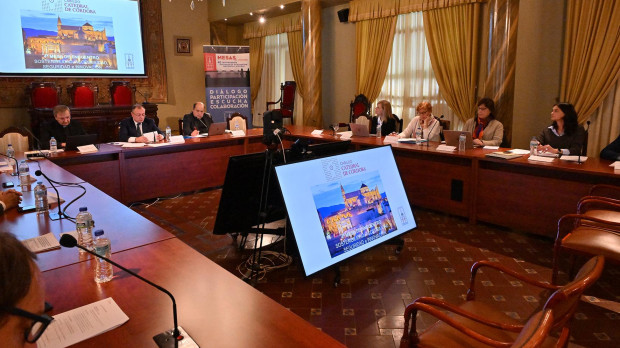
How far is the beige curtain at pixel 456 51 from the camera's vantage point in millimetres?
5855

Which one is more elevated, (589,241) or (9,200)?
(9,200)

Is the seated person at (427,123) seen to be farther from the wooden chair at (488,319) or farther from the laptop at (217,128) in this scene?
the wooden chair at (488,319)

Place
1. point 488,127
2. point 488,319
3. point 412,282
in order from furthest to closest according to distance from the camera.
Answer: point 488,127
point 412,282
point 488,319

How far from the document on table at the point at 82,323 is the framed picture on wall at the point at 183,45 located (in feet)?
28.4

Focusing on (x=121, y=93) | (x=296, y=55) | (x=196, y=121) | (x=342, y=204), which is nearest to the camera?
(x=342, y=204)

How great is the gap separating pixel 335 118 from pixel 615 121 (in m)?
4.68

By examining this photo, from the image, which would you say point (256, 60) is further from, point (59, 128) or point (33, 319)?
point (33, 319)

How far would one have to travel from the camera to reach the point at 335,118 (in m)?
8.36

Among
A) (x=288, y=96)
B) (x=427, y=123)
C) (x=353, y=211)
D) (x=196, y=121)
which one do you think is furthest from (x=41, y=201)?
(x=288, y=96)

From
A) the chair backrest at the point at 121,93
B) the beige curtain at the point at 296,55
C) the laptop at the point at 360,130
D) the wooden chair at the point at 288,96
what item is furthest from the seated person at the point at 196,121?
the beige curtain at the point at 296,55

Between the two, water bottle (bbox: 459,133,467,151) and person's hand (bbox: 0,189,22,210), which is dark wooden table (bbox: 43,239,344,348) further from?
water bottle (bbox: 459,133,467,151)

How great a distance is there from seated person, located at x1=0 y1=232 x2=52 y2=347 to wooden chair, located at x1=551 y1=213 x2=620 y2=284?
2576mm

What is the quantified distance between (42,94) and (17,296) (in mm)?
7847

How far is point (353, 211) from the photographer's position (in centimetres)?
281
